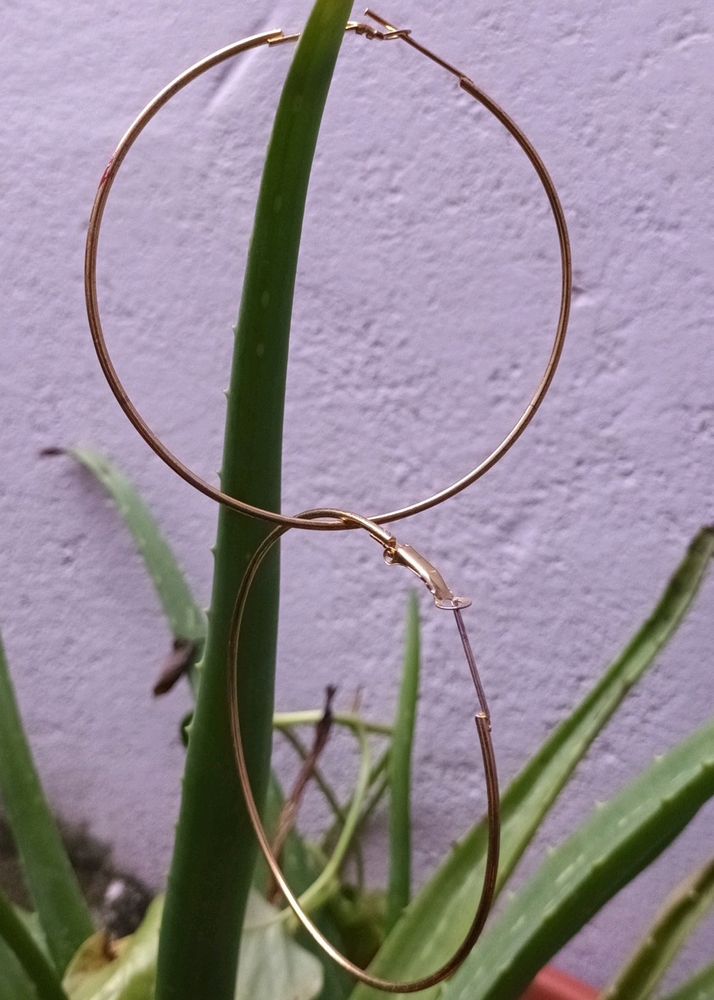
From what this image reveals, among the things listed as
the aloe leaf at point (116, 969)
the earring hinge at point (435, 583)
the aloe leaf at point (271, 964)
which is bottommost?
the aloe leaf at point (116, 969)

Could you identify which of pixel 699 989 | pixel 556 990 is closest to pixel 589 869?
pixel 699 989

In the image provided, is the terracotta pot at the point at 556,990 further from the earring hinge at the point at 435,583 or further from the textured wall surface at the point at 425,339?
the earring hinge at the point at 435,583

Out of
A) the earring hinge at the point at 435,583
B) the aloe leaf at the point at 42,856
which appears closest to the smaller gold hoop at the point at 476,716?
the earring hinge at the point at 435,583

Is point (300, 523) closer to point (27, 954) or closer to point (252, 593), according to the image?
point (252, 593)

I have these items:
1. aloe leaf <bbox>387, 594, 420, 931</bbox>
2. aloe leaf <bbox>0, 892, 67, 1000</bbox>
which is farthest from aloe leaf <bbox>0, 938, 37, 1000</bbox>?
aloe leaf <bbox>387, 594, 420, 931</bbox>

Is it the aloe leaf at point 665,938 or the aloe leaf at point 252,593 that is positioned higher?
the aloe leaf at point 252,593

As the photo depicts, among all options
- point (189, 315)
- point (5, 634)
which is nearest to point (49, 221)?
point (189, 315)
